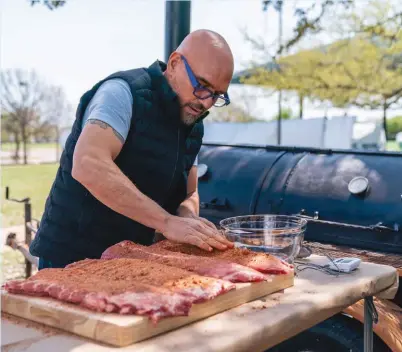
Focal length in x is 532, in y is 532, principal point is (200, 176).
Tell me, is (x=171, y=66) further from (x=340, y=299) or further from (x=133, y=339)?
(x=133, y=339)

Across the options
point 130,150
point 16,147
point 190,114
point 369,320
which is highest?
point 190,114

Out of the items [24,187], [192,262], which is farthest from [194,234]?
[24,187]

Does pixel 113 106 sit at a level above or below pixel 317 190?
above

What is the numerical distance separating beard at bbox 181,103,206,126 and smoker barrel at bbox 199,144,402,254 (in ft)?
4.57

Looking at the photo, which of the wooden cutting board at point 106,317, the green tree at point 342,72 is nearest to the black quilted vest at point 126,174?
the wooden cutting board at point 106,317

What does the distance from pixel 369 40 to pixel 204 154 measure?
28.1 feet

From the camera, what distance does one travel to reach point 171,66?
2.39 meters

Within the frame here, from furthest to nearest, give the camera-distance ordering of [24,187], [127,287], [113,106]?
[24,187]
[113,106]
[127,287]

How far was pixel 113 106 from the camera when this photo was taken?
2.13m

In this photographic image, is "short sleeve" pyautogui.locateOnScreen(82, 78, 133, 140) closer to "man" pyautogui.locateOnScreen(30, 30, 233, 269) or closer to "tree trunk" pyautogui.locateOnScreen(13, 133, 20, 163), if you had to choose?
"man" pyautogui.locateOnScreen(30, 30, 233, 269)

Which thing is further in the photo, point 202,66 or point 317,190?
point 317,190

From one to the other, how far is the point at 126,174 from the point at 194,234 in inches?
22.4

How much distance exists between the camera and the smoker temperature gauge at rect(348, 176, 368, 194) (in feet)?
11.6

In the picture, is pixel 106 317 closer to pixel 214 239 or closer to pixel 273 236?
pixel 214 239
